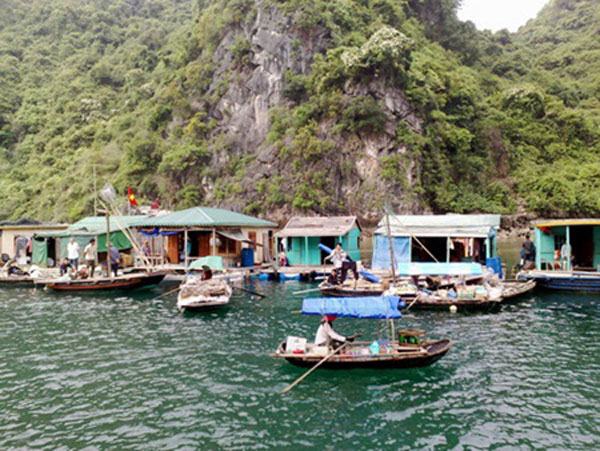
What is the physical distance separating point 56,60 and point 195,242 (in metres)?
82.5

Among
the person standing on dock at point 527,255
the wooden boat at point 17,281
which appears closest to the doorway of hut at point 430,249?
the person standing on dock at point 527,255

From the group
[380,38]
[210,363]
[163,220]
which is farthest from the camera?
[380,38]

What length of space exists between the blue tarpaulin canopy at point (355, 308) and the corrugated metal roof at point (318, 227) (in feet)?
59.1

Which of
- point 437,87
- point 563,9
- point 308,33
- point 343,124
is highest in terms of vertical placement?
point 563,9

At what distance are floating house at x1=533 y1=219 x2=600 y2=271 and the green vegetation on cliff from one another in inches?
978

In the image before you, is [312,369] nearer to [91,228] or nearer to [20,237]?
[91,228]

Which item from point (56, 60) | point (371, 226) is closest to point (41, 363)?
point (371, 226)

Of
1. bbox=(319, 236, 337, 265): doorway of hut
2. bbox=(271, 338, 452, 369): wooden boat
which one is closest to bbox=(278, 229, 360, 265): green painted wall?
bbox=(319, 236, 337, 265): doorway of hut

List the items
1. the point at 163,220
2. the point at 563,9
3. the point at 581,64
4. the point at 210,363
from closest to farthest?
the point at 210,363 → the point at 163,220 → the point at 581,64 → the point at 563,9

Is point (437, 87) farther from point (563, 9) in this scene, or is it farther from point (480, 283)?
point (563, 9)

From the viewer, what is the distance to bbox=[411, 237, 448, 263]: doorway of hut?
3011 cm

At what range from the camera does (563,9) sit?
10181 cm

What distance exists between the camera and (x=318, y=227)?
3334 cm

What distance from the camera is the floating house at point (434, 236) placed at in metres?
28.1
